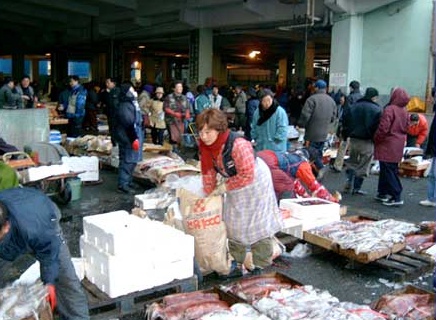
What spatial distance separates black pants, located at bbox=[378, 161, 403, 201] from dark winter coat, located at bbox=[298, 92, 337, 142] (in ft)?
4.37

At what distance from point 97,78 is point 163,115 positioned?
23.4 m

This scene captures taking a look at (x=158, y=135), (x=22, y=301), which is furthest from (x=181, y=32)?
(x=22, y=301)

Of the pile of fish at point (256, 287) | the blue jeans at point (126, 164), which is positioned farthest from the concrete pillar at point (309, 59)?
the pile of fish at point (256, 287)

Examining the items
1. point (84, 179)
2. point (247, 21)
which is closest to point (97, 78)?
point (247, 21)

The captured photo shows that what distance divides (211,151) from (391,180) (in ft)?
13.8

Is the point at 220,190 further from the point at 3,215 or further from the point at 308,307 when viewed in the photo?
the point at 3,215

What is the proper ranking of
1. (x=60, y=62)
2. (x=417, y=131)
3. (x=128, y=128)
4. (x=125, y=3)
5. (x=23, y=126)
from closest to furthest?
(x=128, y=128) → (x=23, y=126) → (x=417, y=131) → (x=125, y=3) → (x=60, y=62)

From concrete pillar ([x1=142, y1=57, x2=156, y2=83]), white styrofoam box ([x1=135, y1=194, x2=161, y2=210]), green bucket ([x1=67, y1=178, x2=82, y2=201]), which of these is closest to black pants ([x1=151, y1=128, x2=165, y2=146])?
green bucket ([x1=67, y1=178, x2=82, y2=201])

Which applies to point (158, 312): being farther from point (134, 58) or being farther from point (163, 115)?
point (134, 58)

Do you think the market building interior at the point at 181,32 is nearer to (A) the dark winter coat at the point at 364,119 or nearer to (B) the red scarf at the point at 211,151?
(A) the dark winter coat at the point at 364,119

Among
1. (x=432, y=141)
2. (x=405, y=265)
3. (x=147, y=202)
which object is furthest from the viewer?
(x=432, y=141)

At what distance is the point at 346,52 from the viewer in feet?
50.1

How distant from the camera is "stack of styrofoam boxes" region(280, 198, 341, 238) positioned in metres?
5.75

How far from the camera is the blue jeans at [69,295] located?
3.62m
